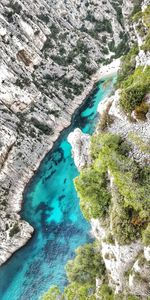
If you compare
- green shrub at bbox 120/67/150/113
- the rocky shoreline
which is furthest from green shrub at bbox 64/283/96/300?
the rocky shoreline

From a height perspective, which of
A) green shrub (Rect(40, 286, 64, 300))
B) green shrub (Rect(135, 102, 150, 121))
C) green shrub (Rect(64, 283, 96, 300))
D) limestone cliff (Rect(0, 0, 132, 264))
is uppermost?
limestone cliff (Rect(0, 0, 132, 264))

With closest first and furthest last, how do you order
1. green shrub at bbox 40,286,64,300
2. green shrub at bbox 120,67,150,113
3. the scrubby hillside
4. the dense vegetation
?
1. the scrubby hillside
2. the dense vegetation
3. green shrub at bbox 120,67,150,113
4. green shrub at bbox 40,286,64,300

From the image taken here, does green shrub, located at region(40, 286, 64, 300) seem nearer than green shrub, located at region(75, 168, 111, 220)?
No

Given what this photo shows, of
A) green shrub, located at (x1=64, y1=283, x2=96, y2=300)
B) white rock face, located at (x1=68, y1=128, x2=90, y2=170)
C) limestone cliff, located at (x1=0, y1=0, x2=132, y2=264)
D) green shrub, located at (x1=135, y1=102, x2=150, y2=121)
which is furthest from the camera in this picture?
limestone cliff, located at (x1=0, y1=0, x2=132, y2=264)

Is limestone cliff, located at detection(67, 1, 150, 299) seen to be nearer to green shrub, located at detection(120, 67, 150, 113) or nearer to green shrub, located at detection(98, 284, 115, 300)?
green shrub, located at detection(120, 67, 150, 113)

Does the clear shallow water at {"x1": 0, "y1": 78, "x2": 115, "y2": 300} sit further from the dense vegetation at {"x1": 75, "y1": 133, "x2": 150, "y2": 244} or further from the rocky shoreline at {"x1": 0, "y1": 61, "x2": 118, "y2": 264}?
the dense vegetation at {"x1": 75, "y1": 133, "x2": 150, "y2": 244}

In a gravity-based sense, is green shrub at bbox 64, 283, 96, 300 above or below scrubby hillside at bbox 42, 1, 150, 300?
below

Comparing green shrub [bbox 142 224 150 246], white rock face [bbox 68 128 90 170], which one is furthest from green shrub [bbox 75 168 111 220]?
green shrub [bbox 142 224 150 246]

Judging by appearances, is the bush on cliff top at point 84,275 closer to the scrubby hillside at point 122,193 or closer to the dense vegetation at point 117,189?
the scrubby hillside at point 122,193
